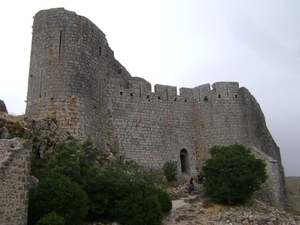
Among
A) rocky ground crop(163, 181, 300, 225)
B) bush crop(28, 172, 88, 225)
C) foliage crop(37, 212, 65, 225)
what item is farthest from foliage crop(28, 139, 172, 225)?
rocky ground crop(163, 181, 300, 225)

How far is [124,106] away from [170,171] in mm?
5657

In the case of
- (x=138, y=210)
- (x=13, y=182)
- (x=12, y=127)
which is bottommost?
(x=138, y=210)

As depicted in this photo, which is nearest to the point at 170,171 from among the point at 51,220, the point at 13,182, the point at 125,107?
the point at 125,107

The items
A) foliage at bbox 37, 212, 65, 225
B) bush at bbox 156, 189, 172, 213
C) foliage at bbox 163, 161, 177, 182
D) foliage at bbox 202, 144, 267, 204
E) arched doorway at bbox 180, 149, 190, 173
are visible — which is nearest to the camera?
foliage at bbox 37, 212, 65, 225

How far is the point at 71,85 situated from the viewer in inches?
798

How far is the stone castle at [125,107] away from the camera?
2030 centimetres

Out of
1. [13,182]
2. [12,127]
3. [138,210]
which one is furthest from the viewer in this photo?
[12,127]

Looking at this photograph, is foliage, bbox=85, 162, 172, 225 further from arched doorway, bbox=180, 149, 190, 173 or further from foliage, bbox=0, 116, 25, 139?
arched doorway, bbox=180, 149, 190, 173

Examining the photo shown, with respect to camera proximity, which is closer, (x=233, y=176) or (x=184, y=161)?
(x=233, y=176)

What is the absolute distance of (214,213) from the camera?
60.9ft

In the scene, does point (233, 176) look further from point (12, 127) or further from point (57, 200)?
point (12, 127)

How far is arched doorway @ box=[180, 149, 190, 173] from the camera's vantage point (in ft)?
87.4

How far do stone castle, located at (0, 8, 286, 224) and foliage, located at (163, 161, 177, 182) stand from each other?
0.62 meters

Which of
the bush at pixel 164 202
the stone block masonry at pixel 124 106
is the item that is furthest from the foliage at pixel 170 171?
the bush at pixel 164 202
